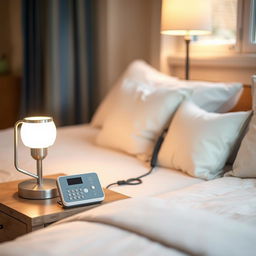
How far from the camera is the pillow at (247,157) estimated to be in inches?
77.7

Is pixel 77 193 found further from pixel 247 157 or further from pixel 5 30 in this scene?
pixel 5 30

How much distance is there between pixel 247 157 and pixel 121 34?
1.77m

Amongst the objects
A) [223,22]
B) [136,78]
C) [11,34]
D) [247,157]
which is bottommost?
[247,157]

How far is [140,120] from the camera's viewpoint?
246cm

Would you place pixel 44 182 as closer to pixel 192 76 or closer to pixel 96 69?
pixel 192 76

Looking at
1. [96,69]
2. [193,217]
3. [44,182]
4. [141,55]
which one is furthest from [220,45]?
[193,217]

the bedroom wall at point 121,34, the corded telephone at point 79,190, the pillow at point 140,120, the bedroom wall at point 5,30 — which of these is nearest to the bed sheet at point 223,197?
the corded telephone at point 79,190

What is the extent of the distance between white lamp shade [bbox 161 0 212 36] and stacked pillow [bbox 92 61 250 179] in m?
0.30

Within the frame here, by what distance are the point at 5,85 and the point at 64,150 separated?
1.51 m

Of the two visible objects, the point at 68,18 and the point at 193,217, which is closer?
the point at 193,217

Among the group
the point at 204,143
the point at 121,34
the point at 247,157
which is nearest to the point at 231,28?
the point at 121,34

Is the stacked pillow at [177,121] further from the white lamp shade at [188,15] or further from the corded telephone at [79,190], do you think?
the corded telephone at [79,190]

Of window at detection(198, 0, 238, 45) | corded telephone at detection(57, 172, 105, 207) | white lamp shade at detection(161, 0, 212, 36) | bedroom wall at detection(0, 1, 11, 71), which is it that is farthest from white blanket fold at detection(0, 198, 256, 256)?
bedroom wall at detection(0, 1, 11, 71)

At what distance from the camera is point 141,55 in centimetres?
357
